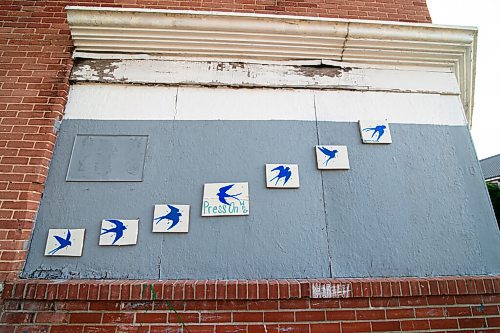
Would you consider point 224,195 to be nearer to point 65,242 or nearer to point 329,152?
point 329,152

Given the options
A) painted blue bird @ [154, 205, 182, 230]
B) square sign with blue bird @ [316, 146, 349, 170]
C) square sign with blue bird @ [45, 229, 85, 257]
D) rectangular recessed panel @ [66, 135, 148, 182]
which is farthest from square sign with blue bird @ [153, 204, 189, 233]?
square sign with blue bird @ [316, 146, 349, 170]

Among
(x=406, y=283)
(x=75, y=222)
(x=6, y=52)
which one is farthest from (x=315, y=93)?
(x=6, y=52)

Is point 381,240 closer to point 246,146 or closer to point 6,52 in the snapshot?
point 246,146

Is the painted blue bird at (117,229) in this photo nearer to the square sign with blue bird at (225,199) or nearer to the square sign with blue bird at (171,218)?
the square sign with blue bird at (171,218)

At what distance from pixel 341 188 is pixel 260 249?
39.6 inches

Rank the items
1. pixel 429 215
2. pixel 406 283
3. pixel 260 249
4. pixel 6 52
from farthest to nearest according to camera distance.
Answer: pixel 6 52 → pixel 429 215 → pixel 260 249 → pixel 406 283

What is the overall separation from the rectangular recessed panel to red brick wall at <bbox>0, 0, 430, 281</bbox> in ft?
0.91

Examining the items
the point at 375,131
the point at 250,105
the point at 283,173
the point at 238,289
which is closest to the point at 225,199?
the point at 283,173

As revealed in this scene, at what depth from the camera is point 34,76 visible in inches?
117

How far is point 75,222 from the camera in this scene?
2.54 metres

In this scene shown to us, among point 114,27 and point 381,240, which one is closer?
point 381,240

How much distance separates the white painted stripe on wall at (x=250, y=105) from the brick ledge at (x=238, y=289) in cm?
161

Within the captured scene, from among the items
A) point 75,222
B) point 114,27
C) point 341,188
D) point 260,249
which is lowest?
point 260,249

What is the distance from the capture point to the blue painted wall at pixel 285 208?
2.48 m
